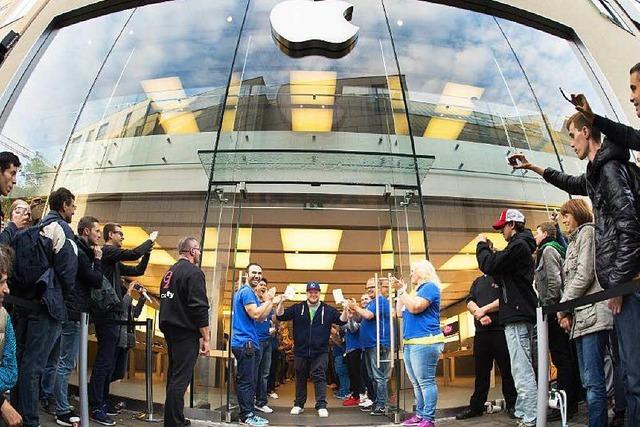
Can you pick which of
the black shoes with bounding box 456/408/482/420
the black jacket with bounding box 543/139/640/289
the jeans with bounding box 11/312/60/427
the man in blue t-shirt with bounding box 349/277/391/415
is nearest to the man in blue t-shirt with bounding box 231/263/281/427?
the man in blue t-shirt with bounding box 349/277/391/415

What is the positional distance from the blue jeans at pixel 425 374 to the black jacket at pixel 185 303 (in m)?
1.63

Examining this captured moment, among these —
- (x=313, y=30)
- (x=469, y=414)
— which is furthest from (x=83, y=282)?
(x=313, y=30)

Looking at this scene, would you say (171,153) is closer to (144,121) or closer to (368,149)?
(144,121)

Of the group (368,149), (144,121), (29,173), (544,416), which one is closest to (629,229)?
(544,416)

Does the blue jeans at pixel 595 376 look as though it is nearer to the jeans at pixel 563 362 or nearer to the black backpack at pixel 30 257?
the jeans at pixel 563 362

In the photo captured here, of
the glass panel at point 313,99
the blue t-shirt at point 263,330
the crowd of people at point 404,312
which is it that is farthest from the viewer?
the glass panel at point 313,99

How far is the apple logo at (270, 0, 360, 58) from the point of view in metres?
7.88

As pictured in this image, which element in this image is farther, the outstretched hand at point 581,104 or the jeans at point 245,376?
the jeans at point 245,376

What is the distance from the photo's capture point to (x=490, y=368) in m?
4.81

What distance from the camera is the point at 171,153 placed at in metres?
6.74

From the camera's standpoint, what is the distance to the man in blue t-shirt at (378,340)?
5922mm

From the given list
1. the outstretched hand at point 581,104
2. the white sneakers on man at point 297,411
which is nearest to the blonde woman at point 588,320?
the outstretched hand at point 581,104

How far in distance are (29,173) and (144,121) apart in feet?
4.68

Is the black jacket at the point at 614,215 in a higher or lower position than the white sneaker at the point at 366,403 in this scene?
higher
